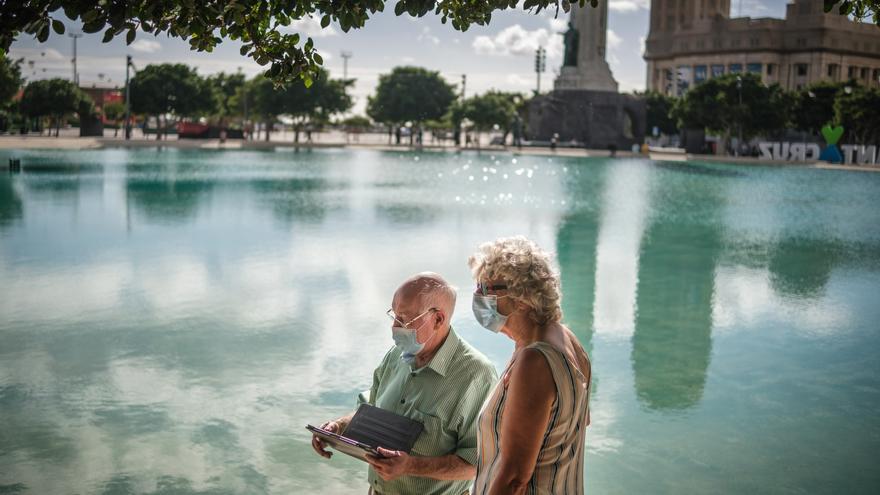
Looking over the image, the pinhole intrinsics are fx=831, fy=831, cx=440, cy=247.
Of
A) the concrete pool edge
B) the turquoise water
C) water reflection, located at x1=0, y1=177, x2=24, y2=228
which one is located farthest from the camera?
the concrete pool edge

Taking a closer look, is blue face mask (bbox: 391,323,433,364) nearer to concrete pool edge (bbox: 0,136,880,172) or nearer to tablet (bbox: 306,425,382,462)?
tablet (bbox: 306,425,382,462)

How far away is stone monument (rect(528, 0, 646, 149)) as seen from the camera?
261 feet

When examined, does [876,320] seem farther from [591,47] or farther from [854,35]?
[854,35]

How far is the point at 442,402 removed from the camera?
12.6ft

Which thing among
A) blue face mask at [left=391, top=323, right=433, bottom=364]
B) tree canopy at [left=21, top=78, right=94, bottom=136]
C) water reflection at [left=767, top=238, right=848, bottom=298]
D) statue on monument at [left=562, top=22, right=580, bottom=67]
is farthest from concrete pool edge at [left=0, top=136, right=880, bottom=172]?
blue face mask at [left=391, top=323, right=433, bottom=364]

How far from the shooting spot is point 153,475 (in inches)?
247

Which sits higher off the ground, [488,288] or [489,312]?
[488,288]

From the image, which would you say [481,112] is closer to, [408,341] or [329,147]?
[329,147]

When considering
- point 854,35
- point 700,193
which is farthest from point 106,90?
point 700,193

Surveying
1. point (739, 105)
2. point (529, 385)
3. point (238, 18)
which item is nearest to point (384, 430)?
point (529, 385)

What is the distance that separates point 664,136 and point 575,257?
334ft

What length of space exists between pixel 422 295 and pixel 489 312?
52 centimetres

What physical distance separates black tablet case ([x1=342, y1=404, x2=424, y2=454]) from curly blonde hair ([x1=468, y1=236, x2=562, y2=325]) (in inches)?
32.1

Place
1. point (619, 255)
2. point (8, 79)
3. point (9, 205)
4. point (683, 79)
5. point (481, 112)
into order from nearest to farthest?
point (619, 255) → point (9, 205) → point (8, 79) → point (481, 112) → point (683, 79)
